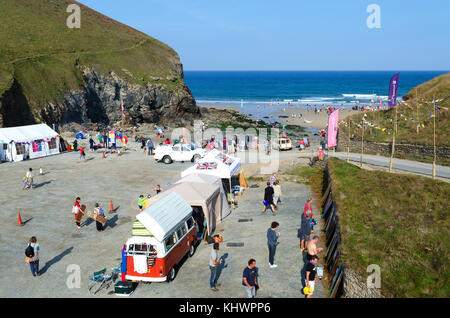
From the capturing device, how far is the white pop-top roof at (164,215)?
11.5 meters

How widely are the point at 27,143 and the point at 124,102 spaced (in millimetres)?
28714

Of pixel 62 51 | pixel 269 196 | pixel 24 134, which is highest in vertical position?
pixel 62 51

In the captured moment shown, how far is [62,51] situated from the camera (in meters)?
58.0

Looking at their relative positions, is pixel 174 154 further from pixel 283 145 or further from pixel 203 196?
pixel 203 196

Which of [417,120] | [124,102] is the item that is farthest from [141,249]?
[124,102]

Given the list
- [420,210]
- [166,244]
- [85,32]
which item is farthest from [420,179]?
[85,32]

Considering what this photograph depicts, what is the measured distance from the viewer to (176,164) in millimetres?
30422

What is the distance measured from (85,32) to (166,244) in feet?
222

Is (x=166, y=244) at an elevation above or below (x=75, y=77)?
below

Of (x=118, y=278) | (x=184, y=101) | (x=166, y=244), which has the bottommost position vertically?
(x=118, y=278)

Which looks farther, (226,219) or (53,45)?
(53,45)

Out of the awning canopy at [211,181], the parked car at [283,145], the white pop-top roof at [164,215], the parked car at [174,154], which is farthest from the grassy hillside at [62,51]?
the white pop-top roof at [164,215]
